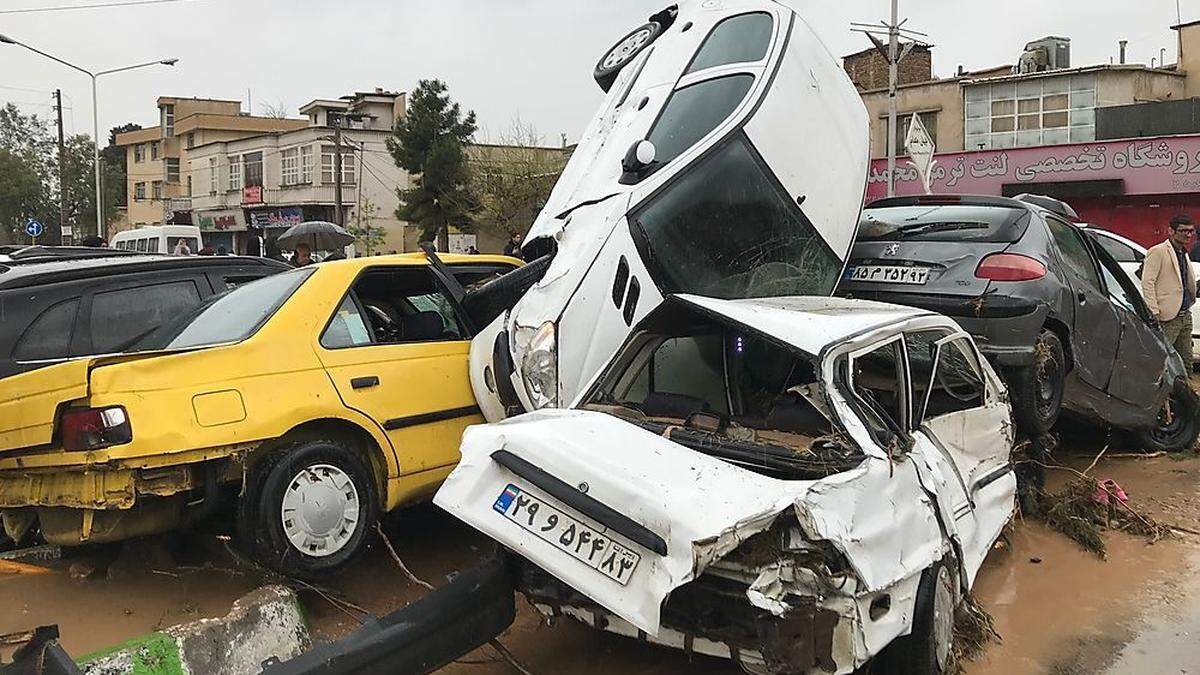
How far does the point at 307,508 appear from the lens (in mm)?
4289

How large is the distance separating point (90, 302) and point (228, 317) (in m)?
1.44

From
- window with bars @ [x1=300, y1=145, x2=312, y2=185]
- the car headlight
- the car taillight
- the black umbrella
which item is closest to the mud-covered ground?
the car taillight

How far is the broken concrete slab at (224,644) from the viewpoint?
3.16 meters

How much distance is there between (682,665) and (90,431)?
2655mm

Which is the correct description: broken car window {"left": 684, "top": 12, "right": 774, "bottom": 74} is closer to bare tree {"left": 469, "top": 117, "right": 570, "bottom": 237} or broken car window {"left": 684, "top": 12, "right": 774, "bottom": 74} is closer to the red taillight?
the red taillight

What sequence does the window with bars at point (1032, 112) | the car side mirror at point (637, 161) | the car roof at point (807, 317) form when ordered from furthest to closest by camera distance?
Answer: the window with bars at point (1032, 112)
the car side mirror at point (637, 161)
the car roof at point (807, 317)

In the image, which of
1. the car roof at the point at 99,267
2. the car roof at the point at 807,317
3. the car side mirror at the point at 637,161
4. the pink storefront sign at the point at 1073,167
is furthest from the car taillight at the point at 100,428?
the pink storefront sign at the point at 1073,167

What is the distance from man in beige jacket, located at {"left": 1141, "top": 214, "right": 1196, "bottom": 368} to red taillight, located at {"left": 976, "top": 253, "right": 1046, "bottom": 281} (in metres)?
2.82

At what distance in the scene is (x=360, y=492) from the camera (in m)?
4.51

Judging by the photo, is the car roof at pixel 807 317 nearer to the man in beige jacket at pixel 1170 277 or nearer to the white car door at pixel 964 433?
the white car door at pixel 964 433

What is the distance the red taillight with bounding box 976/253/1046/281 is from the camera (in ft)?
19.0

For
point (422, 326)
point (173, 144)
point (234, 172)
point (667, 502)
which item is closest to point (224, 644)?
point (667, 502)

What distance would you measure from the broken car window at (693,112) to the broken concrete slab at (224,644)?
3.14 meters

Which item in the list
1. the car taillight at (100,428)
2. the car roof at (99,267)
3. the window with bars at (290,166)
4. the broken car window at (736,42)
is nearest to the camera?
the car taillight at (100,428)
